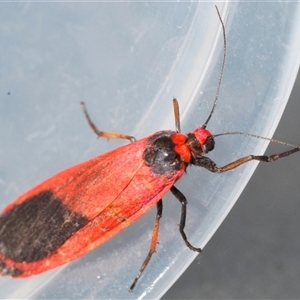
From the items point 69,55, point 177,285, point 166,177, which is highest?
point 69,55

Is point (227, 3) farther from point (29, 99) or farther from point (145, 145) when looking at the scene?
point (29, 99)

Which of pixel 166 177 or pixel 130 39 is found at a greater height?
pixel 130 39

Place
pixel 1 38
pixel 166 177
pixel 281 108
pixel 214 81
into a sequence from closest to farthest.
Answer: pixel 166 177 < pixel 281 108 < pixel 214 81 < pixel 1 38

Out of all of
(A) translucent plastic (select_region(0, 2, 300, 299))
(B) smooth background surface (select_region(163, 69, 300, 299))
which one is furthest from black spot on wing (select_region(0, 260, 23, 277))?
(B) smooth background surface (select_region(163, 69, 300, 299))

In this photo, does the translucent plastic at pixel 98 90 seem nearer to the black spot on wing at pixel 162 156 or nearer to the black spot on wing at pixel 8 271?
→ the black spot on wing at pixel 162 156

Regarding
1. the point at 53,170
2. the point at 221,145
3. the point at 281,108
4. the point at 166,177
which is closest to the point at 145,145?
the point at 166,177

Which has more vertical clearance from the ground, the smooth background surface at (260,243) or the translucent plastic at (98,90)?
the translucent plastic at (98,90)

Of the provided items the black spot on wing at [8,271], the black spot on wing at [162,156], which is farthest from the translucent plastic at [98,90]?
the black spot on wing at [8,271]
